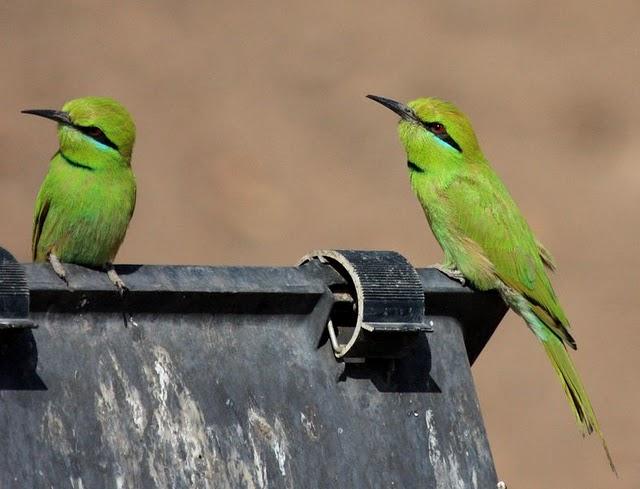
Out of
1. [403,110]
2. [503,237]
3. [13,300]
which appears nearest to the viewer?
[13,300]

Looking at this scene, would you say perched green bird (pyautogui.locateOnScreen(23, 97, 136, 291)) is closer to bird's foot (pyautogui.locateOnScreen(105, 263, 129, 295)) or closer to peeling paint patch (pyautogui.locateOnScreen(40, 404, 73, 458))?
bird's foot (pyautogui.locateOnScreen(105, 263, 129, 295))

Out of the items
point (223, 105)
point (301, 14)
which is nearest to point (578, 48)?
point (301, 14)

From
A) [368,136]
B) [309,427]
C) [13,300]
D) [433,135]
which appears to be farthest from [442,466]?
[368,136]

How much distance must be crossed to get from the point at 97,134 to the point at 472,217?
59.0 inches

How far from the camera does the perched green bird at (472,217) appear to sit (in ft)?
17.3

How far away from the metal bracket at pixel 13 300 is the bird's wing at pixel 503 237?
2.46 meters

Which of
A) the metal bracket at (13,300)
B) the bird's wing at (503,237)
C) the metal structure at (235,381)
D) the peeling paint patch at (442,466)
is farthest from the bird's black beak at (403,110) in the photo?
the metal bracket at (13,300)

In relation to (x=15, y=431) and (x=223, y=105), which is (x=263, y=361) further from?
(x=223, y=105)

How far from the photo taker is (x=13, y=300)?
2988mm

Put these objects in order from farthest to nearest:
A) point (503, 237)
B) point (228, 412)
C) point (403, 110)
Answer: point (403, 110) < point (503, 237) < point (228, 412)

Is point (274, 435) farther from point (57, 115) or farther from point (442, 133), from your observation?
point (442, 133)

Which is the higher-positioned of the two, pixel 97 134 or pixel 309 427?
pixel 309 427

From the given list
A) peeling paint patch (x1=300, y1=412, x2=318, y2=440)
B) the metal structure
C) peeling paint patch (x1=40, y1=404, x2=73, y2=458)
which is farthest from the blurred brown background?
peeling paint patch (x1=40, y1=404, x2=73, y2=458)

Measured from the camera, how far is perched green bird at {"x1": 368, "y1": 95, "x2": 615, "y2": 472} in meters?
5.27
